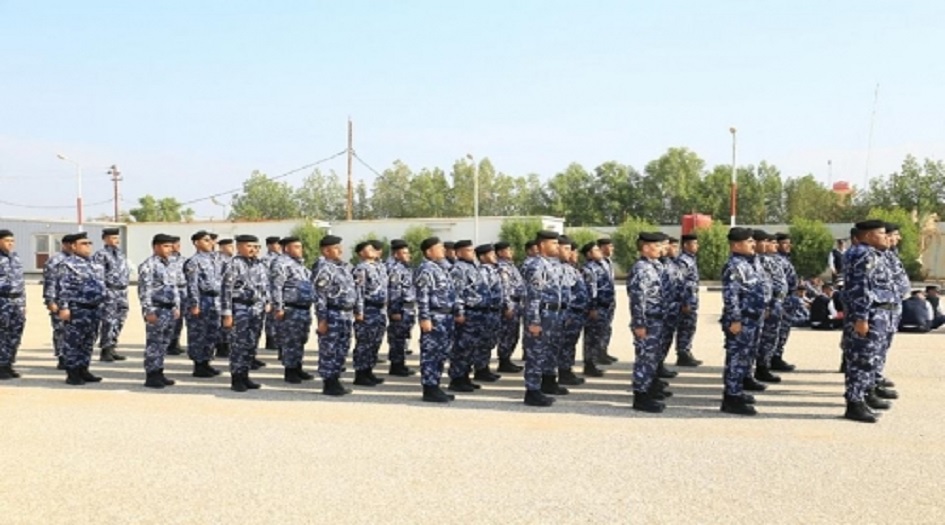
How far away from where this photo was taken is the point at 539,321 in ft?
24.4

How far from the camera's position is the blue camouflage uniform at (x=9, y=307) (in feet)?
29.6

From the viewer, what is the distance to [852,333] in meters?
6.85

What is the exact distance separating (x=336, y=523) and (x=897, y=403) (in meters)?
5.79

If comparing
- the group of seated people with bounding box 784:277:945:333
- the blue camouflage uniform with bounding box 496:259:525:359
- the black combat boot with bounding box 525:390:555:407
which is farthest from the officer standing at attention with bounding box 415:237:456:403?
the group of seated people with bounding box 784:277:945:333

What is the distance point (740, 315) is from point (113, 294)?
26.9 ft

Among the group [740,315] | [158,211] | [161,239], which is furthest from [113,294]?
[158,211]

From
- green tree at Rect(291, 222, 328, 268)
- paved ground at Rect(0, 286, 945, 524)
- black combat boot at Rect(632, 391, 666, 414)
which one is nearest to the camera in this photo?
paved ground at Rect(0, 286, 945, 524)

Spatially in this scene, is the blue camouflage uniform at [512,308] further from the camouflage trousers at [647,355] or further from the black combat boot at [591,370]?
the camouflage trousers at [647,355]

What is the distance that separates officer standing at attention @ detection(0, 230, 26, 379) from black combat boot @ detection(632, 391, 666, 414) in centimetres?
682

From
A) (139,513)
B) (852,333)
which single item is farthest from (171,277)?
(852,333)

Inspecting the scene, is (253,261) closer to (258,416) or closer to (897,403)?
(258,416)

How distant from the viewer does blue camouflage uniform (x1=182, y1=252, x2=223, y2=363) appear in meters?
9.27

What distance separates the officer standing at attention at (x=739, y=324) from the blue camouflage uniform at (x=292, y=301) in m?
4.20

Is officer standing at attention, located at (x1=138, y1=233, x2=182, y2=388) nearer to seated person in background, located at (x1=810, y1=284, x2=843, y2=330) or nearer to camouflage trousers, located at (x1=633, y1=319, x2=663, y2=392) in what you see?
camouflage trousers, located at (x1=633, y1=319, x2=663, y2=392)
